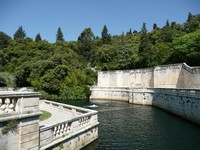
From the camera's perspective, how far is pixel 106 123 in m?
19.9

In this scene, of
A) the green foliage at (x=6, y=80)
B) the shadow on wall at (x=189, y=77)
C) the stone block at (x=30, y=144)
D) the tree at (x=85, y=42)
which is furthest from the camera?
the tree at (x=85, y=42)

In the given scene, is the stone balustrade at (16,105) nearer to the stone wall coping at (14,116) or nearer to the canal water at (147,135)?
the stone wall coping at (14,116)

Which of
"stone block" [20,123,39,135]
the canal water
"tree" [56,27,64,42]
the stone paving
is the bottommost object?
the canal water

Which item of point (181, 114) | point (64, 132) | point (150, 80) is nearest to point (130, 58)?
point (150, 80)

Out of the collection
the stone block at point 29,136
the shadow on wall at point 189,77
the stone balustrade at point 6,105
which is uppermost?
the shadow on wall at point 189,77

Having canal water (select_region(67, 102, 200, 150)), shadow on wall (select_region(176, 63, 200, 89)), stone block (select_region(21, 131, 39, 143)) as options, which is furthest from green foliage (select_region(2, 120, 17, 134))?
shadow on wall (select_region(176, 63, 200, 89))

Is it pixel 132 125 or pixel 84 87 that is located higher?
pixel 84 87

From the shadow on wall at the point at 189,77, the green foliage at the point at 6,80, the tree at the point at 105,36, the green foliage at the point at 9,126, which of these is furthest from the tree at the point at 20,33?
the green foliage at the point at 9,126

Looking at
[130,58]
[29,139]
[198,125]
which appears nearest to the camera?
[29,139]

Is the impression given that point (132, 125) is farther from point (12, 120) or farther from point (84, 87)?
point (84, 87)

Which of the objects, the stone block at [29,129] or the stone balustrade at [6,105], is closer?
the stone balustrade at [6,105]

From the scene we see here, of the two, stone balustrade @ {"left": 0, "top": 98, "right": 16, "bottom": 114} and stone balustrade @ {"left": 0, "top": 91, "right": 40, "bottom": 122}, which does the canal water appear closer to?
stone balustrade @ {"left": 0, "top": 91, "right": 40, "bottom": 122}

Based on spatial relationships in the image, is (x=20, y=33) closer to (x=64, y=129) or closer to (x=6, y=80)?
(x=6, y=80)

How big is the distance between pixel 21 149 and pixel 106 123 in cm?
1275
